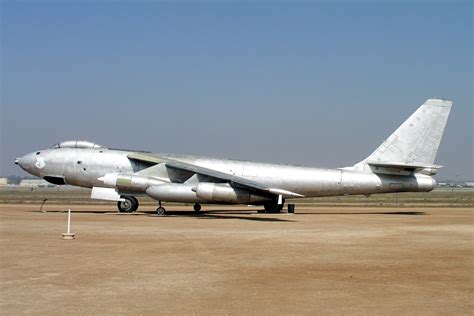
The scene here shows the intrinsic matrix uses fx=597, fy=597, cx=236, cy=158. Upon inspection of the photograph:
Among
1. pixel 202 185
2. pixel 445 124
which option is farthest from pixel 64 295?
pixel 445 124

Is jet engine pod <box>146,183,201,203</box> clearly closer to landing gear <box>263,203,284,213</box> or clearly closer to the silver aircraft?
the silver aircraft

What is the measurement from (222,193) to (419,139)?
427 inches

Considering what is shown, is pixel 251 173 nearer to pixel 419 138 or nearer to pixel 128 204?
pixel 128 204

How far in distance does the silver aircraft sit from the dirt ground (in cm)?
1080

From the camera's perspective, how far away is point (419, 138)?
31.0 meters

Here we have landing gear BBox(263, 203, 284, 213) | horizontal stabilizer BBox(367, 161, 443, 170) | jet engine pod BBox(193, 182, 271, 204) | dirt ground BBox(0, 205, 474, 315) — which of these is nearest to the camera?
dirt ground BBox(0, 205, 474, 315)

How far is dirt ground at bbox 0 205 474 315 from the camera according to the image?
335 inches

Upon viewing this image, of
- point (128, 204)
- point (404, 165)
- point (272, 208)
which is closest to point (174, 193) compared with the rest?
point (128, 204)

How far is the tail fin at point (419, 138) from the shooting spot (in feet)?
102

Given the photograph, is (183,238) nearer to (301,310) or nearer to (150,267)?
(150,267)

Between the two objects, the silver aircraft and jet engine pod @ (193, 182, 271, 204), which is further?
the silver aircraft

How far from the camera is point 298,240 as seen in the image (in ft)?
56.9

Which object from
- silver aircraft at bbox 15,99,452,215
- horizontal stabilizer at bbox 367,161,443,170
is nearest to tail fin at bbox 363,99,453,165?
silver aircraft at bbox 15,99,452,215

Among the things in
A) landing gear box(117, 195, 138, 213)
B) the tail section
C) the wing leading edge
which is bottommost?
landing gear box(117, 195, 138, 213)
